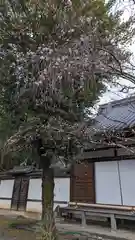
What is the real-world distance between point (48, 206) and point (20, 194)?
740 centimetres

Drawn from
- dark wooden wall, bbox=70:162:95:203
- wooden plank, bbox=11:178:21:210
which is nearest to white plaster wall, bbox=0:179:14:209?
wooden plank, bbox=11:178:21:210

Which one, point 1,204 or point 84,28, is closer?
point 84,28

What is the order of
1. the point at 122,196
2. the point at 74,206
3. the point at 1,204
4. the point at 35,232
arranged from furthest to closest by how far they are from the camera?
the point at 1,204, the point at 74,206, the point at 122,196, the point at 35,232

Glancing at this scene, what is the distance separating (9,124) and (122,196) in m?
4.77

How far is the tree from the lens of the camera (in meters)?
4.66

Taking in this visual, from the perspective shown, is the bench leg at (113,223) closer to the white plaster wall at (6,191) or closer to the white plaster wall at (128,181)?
the white plaster wall at (128,181)

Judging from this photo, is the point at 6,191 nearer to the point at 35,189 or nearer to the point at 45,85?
the point at 35,189

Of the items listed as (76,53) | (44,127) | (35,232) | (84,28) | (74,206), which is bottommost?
(35,232)

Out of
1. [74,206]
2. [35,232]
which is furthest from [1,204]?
[35,232]

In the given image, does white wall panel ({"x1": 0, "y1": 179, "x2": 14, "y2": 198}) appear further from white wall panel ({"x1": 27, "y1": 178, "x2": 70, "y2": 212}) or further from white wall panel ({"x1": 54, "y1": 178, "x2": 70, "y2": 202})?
white wall panel ({"x1": 54, "y1": 178, "x2": 70, "y2": 202})

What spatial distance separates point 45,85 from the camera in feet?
14.0

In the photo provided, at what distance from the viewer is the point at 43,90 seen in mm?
4793

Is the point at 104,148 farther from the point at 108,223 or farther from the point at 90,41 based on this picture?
the point at 90,41

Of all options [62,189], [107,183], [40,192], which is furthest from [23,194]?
[107,183]
